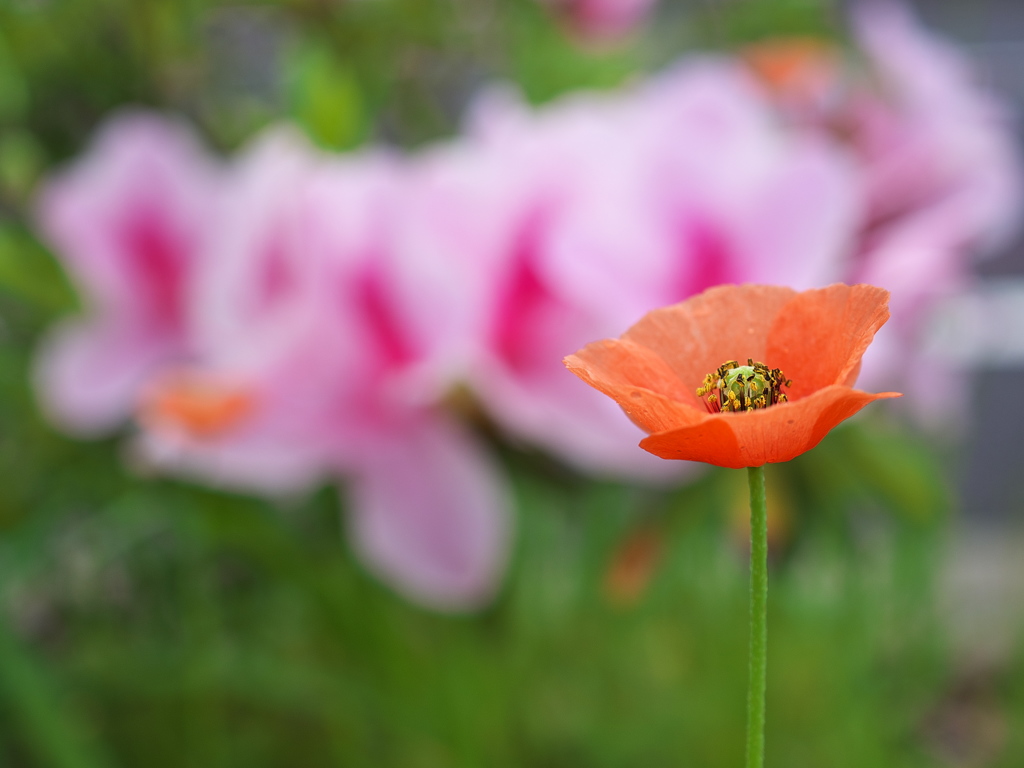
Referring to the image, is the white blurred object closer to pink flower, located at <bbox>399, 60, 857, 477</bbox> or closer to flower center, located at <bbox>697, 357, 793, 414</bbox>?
pink flower, located at <bbox>399, 60, 857, 477</bbox>

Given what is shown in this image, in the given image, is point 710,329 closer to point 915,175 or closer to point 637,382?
point 637,382

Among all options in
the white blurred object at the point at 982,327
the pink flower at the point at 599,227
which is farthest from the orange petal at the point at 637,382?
the white blurred object at the point at 982,327

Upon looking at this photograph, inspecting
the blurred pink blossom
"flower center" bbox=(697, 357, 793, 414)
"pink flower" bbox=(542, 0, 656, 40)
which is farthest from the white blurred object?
"flower center" bbox=(697, 357, 793, 414)

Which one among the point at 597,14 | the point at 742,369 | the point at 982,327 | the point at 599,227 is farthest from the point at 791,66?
the point at 982,327

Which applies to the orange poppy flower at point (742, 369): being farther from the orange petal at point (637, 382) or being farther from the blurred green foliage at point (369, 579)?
the blurred green foliage at point (369, 579)

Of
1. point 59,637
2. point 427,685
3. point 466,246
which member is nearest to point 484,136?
point 466,246

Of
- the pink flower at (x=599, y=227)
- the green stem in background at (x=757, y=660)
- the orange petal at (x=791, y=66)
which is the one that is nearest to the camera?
the green stem in background at (x=757, y=660)
